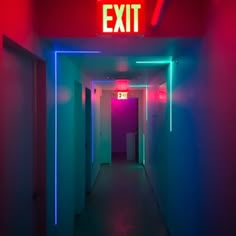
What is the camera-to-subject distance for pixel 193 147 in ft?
11.2

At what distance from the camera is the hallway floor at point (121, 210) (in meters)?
5.37

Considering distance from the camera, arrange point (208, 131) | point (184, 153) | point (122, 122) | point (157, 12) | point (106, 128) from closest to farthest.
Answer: point (157, 12)
point (208, 131)
point (184, 153)
point (106, 128)
point (122, 122)

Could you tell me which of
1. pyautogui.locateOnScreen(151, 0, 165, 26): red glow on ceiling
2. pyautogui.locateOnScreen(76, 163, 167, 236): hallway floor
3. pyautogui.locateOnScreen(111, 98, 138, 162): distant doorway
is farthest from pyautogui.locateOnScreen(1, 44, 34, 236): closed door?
pyautogui.locateOnScreen(111, 98, 138, 162): distant doorway

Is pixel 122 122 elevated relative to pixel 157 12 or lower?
lower

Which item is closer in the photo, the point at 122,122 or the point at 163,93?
the point at 163,93

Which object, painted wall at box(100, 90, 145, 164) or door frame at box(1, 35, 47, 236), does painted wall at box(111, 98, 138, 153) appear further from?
door frame at box(1, 35, 47, 236)

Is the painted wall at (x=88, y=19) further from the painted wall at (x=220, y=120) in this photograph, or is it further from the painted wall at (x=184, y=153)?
the painted wall at (x=184, y=153)

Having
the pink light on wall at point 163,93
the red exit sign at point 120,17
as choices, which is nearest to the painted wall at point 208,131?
the red exit sign at point 120,17

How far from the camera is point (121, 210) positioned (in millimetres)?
6410

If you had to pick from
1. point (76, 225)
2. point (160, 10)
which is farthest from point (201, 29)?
point (76, 225)

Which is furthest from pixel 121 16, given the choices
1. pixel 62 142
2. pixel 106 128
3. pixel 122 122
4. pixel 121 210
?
pixel 122 122

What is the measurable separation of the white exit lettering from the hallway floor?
3.65 m

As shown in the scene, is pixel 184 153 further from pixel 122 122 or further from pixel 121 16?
pixel 122 122

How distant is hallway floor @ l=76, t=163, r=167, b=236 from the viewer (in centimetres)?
537
